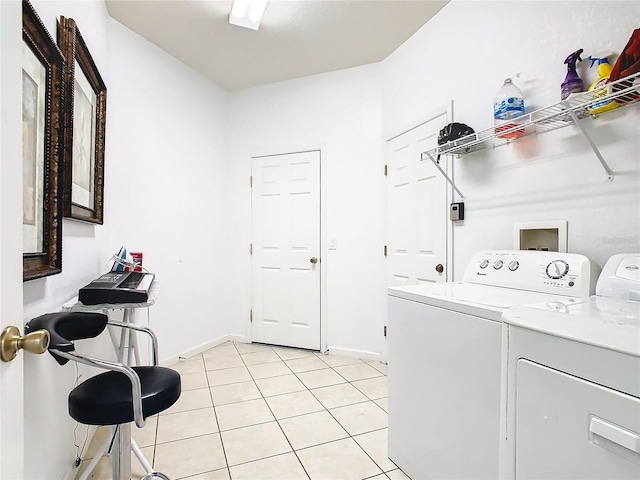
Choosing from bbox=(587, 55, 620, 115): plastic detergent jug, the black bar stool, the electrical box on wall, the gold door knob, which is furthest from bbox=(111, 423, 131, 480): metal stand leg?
bbox=(587, 55, 620, 115): plastic detergent jug

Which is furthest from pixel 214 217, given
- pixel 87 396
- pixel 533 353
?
pixel 533 353

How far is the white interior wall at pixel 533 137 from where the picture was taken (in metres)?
1.31

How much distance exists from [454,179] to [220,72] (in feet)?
7.99

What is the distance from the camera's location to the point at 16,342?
1.98 feet

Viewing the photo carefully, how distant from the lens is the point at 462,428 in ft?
4.00

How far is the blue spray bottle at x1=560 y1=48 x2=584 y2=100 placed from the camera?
1.40m

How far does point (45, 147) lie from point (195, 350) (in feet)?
7.97

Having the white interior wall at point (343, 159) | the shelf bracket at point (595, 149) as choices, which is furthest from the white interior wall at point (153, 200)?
the shelf bracket at point (595, 149)

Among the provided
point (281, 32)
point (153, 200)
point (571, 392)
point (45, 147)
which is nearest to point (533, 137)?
point (571, 392)

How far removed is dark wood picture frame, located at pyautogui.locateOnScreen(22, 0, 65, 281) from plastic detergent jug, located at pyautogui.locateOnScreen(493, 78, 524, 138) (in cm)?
184

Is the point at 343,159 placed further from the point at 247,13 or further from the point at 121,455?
the point at 121,455

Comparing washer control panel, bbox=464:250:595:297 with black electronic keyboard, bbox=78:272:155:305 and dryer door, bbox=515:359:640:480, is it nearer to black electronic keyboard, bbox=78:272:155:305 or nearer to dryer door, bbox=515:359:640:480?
dryer door, bbox=515:359:640:480

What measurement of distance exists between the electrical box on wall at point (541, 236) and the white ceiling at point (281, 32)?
1.65 metres

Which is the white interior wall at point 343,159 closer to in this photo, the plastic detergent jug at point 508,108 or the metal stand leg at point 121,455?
the plastic detergent jug at point 508,108
